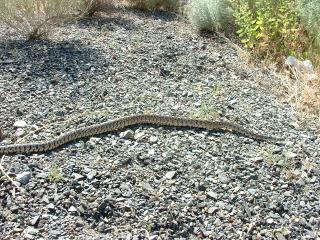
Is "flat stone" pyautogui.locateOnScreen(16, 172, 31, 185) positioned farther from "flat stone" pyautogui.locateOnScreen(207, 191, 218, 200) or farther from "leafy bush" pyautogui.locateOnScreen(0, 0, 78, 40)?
"leafy bush" pyautogui.locateOnScreen(0, 0, 78, 40)

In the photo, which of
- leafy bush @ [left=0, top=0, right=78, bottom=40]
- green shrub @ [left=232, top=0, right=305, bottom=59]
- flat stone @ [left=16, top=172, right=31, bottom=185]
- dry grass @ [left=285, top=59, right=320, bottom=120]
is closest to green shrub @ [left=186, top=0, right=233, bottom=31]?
green shrub @ [left=232, top=0, right=305, bottom=59]

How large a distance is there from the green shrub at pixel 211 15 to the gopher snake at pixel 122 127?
391 cm

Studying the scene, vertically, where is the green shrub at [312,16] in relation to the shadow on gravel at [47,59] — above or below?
above

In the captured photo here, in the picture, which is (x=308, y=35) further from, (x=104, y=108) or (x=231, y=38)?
(x=104, y=108)

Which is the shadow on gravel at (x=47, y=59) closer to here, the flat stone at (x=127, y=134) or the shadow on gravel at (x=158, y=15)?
the flat stone at (x=127, y=134)

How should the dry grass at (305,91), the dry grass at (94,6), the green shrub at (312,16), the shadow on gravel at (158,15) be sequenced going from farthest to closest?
the shadow on gravel at (158,15) < the dry grass at (94,6) < the green shrub at (312,16) < the dry grass at (305,91)

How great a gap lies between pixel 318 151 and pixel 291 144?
1.02 ft

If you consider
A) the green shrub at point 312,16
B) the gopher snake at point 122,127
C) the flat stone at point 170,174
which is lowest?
the flat stone at point 170,174

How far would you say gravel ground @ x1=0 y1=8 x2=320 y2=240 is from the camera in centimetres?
457

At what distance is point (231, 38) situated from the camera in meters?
9.87

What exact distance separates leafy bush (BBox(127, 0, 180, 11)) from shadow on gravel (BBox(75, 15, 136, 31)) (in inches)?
45.1

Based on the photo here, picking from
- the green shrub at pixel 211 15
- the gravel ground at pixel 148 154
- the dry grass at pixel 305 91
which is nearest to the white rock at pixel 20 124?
the gravel ground at pixel 148 154

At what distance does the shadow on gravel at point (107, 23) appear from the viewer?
32.1 feet

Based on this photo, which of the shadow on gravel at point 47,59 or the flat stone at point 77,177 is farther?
the shadow on gravel at point 47,59
